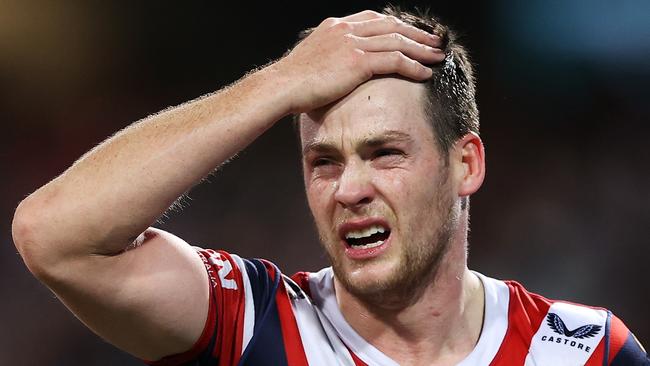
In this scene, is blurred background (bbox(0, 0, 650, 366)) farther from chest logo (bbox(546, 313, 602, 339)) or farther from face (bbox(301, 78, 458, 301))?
face (bbox(301, 78, 458, 301))

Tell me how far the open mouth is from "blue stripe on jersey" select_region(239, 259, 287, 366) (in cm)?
29

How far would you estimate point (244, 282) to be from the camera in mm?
2330

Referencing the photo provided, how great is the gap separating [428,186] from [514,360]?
568 mm

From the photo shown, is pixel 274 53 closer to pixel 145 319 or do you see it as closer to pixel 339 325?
pixel 339 325

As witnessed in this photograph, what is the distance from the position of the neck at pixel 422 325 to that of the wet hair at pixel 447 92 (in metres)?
0.34

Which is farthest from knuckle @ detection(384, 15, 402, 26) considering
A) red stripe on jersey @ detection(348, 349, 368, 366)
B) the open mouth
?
red stripe on jersey @ detection(348, 349, 368, 366)

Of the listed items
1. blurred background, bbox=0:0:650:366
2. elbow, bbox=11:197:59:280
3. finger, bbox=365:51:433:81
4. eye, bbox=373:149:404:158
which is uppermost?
finger, bbox=365:51:433:81

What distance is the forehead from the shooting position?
2211 mm

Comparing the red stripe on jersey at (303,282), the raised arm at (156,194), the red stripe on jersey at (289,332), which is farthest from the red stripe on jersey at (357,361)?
the raised arm at (156,194)

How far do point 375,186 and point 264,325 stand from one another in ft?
1.62

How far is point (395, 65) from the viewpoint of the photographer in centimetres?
221

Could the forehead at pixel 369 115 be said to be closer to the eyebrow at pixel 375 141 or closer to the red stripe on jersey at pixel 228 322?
the eyebrow at pixel 375 141

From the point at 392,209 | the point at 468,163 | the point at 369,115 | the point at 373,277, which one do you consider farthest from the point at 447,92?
the point at 373,277

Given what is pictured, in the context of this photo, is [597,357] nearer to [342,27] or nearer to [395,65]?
[395,65]
